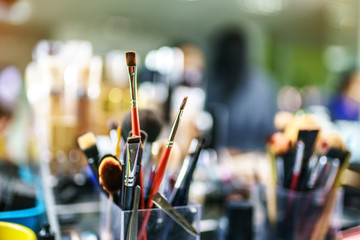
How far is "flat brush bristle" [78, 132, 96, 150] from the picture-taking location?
347 millimetres

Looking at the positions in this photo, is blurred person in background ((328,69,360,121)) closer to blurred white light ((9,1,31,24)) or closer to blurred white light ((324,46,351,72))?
blurred white light ((324,46,351,72))

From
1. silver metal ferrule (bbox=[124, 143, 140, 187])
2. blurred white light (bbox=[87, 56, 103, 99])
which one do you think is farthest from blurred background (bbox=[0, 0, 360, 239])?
silver metal ferrule (bbox=[124, 143, 140, 187])

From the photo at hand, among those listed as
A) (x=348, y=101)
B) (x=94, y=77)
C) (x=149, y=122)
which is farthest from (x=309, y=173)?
(x=348, y=101)

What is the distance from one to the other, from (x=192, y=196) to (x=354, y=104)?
135 cm

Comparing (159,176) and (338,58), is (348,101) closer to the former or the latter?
(338,58)

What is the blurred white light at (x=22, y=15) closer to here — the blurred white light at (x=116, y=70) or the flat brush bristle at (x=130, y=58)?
the blurred white light at (x=116, y=70)

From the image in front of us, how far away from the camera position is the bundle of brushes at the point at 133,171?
0.97 ft

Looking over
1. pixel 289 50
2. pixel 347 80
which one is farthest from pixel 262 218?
pixel 289 50

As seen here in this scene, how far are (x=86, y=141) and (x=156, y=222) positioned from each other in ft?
0.32

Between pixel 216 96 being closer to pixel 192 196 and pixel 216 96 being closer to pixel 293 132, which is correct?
pixel 192 196

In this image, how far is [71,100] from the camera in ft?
2.21

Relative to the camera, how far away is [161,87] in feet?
2.89

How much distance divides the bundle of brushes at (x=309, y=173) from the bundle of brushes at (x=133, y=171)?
0.12 m

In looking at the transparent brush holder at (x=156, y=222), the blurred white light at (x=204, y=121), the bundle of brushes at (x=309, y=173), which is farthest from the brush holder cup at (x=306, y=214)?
the blurred white light at (x=204, y=121)
